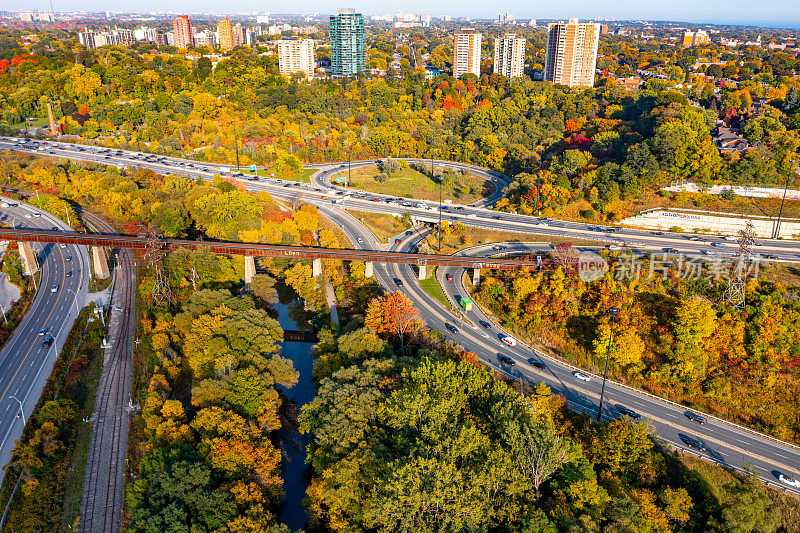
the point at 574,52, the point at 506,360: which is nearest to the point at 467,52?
the point at 574,52

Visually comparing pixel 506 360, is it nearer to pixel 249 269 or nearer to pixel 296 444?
pixel 296 444

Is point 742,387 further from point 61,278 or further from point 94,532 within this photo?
point 61,278

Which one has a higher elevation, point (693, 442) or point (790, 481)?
point (693, 442)

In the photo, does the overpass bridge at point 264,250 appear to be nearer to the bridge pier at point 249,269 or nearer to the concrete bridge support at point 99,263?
the bridge pier at point 249,269

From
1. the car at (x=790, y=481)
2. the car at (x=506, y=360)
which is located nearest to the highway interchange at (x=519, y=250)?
the car at (x=506, y=360)

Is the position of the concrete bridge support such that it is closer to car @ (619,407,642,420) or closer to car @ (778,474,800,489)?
car @ (619,407,642,420)

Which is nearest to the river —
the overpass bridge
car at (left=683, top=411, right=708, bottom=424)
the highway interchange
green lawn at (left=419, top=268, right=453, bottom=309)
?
the overpass bridge
